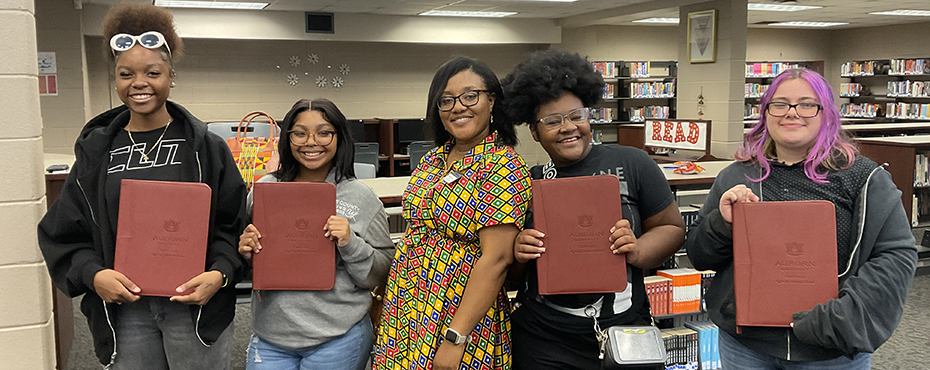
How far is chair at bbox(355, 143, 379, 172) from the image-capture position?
8.36m

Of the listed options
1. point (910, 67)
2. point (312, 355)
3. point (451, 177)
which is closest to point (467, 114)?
point (451, 177)

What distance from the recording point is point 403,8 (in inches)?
396

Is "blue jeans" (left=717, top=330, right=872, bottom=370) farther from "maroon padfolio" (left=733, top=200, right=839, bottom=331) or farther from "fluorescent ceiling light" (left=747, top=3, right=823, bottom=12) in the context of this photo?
"fluorescent ceiling light" (left=747, top=3, right=823, bottom=12)

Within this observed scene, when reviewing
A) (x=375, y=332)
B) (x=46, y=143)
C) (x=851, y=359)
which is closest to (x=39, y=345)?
(x=375, y=332)

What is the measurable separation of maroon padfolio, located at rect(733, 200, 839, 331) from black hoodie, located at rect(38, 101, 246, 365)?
129 centimetres

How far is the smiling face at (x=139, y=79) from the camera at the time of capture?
1.73 meters

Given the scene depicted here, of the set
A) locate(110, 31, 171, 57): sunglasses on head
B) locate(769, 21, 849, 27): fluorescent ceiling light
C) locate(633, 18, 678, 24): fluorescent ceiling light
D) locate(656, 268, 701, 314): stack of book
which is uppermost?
locate(769, 21, 849, 27): fluorescent ceiling light

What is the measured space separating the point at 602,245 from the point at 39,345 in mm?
1684

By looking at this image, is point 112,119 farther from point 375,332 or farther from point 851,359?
point 851,359

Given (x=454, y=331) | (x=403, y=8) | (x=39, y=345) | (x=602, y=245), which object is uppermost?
(x=403, y=8)

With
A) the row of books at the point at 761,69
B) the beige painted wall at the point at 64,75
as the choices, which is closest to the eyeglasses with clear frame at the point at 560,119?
the beige painted wall at the point at 64,75

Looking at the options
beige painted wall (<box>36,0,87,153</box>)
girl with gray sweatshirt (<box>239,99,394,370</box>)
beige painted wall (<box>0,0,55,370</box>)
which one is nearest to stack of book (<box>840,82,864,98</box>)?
beige painted wall (<box>36,0,87,153</box>)

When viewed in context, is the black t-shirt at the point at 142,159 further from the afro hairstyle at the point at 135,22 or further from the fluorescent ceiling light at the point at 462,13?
the fluorescent ceiling light at the point at 462,13

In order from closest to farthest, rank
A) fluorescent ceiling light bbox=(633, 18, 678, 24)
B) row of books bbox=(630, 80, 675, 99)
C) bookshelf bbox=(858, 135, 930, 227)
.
Answer: bookshelf bbox=(858, 135, 930, 227), fluorescent ceiling light bbox=(633, 18, 678, 24), row of books bbox=(630, 80, 675, 99)
